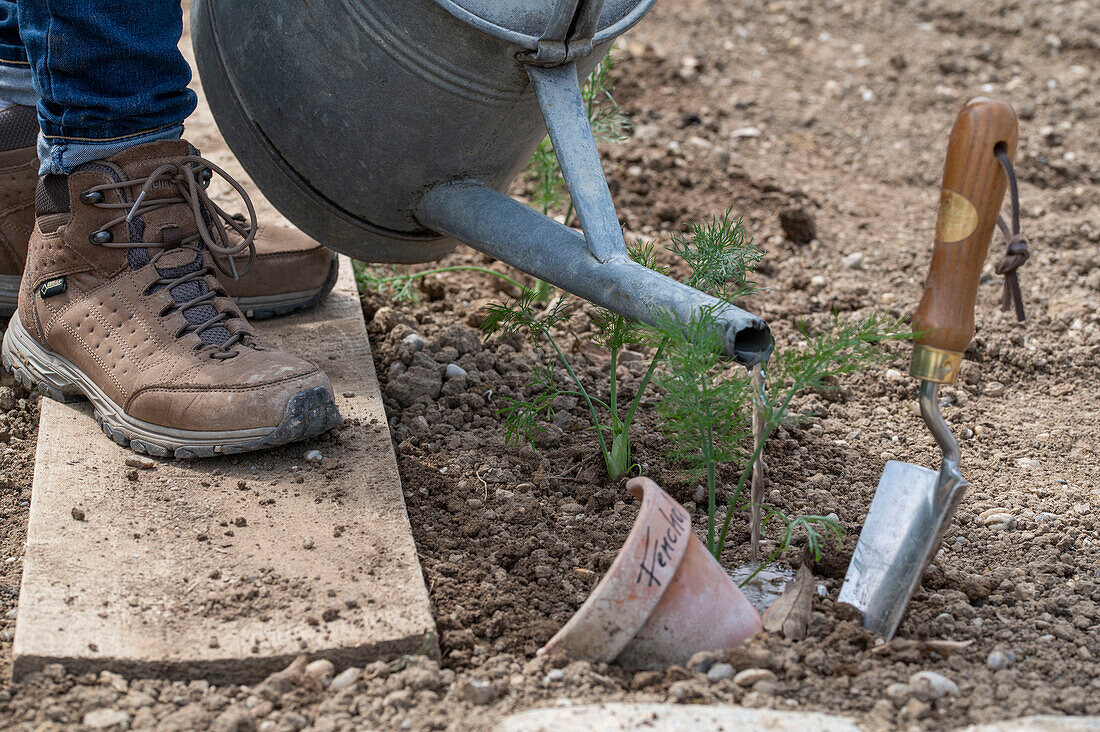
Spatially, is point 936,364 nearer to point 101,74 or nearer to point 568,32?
point 568,32

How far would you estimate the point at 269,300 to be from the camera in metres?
2.45

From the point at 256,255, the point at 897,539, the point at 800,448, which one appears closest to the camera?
the point at 897,539

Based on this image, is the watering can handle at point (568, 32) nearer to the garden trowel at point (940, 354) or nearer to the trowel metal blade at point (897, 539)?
the garden trowel at point (940, 354)

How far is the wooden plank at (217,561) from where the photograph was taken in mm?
1457

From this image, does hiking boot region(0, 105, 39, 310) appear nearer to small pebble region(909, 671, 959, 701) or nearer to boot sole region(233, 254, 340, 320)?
boot sole region(233, 254, 340, 320)

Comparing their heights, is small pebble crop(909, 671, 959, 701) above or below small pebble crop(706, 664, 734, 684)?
above

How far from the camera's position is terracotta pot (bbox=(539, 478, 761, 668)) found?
1.38 m

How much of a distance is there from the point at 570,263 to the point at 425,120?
47 centimetres

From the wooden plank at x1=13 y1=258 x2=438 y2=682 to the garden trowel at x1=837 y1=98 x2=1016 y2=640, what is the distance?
0.69 m

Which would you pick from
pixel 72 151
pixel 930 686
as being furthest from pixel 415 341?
pixel 930 686

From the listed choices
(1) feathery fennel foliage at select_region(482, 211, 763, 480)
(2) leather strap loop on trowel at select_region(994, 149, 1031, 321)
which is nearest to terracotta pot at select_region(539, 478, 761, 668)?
(1) feathery fennel foliage at select_region(482, 211, 763, 480)

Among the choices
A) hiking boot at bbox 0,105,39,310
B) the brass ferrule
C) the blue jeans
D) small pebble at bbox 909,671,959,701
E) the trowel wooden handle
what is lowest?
hiking boot at bbox 0,105,39,310

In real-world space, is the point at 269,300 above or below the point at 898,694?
below

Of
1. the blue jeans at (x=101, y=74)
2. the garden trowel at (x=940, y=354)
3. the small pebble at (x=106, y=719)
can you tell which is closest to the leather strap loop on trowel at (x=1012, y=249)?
the garden trowel at (x=940, y=354)
